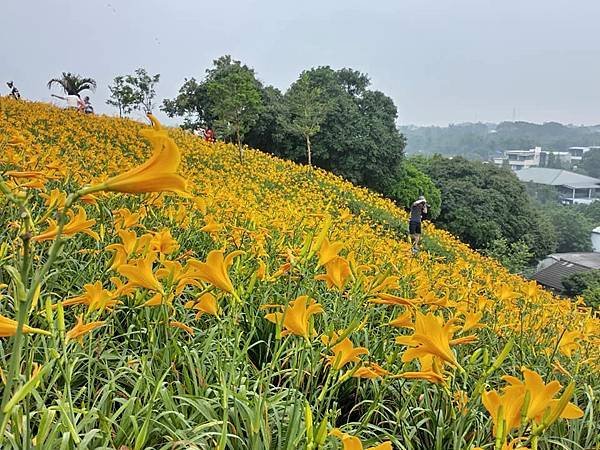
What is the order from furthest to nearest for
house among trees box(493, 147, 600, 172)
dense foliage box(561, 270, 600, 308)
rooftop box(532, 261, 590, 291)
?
house among trees box(493, 147, 600, 172) < rooftop box(532, 261, 590, 291) < dense foliage box(561, 270, 600, 308)

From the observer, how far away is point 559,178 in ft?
201

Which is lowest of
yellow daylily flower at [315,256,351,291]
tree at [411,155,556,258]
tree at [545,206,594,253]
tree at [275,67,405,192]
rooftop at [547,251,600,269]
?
rooftop at [547,251,600,269]

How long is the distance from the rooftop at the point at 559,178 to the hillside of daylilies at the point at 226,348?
205ft

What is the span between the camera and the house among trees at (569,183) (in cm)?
5938

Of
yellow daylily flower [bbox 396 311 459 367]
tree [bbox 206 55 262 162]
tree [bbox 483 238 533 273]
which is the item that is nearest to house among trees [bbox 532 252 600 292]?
tree [bbox 483 238 533 273]

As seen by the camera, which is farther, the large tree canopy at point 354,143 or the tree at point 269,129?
the large tree canopy at point 354,143

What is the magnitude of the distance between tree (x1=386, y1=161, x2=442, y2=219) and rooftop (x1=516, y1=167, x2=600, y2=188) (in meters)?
44.8

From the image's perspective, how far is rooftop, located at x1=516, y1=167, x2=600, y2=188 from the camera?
59938mm

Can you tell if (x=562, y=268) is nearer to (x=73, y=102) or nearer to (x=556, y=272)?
A: (x=556, y=272)

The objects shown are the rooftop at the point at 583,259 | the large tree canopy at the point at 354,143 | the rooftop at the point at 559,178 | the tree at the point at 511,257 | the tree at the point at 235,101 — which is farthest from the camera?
the rooftop at the point at 559,178

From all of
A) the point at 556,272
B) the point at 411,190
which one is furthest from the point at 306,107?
the point at 556,272

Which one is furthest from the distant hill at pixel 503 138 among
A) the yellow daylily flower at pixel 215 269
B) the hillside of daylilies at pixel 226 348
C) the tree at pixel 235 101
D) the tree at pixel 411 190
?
the yellow daylily flower at pixel 215 269

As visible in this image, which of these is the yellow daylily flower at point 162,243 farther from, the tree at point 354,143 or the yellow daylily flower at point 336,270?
the tree at point 354,143

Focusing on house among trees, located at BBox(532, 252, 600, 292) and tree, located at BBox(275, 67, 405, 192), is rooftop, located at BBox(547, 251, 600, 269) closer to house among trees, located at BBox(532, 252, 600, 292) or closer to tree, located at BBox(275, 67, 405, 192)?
house among trees, located at BBox(532, 252, 600, 292)
